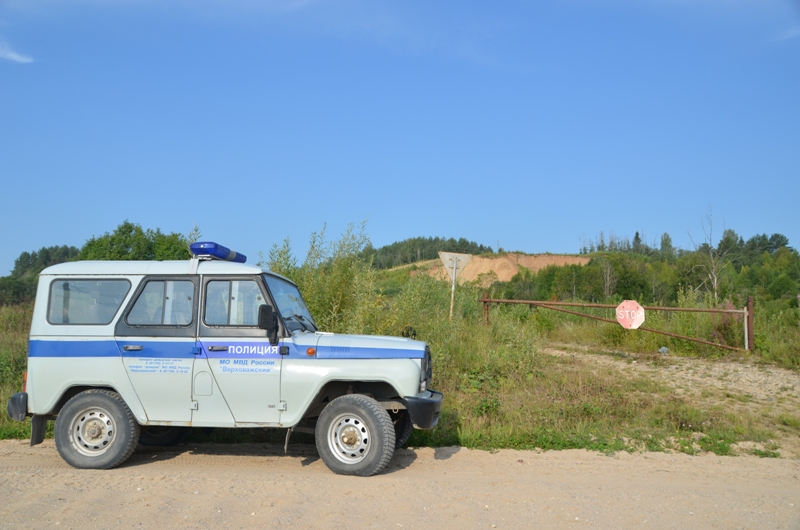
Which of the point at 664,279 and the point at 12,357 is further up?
the point at 664,279

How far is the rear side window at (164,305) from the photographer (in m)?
6.55

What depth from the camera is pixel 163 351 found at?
644 cm

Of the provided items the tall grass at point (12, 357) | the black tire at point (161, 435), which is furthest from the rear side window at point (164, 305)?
the tall grass at point (12, 357)

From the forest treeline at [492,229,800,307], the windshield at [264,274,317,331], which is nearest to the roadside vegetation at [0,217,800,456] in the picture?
the windshield at [264,274,317,331]

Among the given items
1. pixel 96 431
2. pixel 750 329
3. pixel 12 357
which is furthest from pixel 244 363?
pixel 750 329

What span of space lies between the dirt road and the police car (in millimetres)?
473

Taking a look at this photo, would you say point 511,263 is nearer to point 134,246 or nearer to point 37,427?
point 134,246

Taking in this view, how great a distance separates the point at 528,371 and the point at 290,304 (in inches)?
202

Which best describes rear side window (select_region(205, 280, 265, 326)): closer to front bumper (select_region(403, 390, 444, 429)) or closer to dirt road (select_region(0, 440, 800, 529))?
dirt road (select_region(0, 440, 800, 529))

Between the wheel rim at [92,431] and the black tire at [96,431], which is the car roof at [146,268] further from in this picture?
the wheel rim at [92,431]

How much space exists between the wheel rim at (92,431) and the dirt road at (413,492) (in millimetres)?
284

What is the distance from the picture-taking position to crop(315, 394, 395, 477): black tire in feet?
20.0

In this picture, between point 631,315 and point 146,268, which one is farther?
point 631,315

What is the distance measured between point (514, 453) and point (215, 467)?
3.48m
